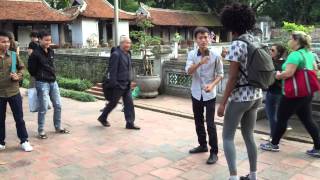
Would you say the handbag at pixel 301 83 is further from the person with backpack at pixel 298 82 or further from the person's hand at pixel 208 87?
the person's hand at pixel 208 87

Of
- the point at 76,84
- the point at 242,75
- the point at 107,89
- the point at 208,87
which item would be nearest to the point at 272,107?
the point at 208,87

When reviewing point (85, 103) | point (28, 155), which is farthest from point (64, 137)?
point (85, 103)

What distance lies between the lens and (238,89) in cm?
361

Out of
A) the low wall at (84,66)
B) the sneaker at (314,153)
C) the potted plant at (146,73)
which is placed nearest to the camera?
the sneaker at (314,153)

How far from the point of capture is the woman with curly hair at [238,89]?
3494mm

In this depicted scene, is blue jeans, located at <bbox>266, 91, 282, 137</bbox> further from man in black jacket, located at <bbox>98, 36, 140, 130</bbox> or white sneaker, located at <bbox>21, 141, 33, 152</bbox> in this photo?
white sneaker, located at <bbox>21, 141, 33, 152</bbox>

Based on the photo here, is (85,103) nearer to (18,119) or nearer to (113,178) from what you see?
(18,119)

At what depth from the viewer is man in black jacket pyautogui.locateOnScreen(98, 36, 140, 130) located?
20.5 feet

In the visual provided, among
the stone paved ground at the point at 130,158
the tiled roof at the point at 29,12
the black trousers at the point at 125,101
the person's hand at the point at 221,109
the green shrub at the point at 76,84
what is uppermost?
the tiled roof at the point at 29,12

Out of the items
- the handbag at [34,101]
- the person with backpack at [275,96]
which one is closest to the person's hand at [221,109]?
the person with backpack at [275,96]

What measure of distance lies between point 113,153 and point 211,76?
1717 mm

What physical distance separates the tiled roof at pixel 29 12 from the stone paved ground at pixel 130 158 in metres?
22.6

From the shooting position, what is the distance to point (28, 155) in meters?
5.12

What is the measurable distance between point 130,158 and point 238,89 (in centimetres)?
196
